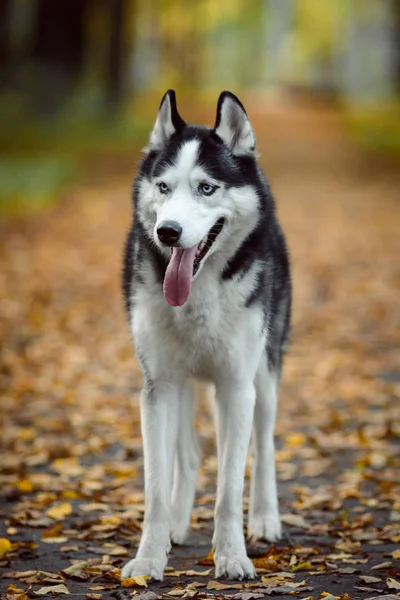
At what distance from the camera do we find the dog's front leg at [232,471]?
15.2 ft

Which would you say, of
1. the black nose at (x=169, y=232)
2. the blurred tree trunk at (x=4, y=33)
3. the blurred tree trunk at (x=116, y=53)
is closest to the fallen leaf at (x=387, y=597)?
the black nose at (x=169, y=232)

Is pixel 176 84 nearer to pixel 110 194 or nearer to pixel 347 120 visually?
pixel 347 120

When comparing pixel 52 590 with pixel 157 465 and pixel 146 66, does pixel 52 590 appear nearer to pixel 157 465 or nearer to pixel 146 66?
pixel 157 465

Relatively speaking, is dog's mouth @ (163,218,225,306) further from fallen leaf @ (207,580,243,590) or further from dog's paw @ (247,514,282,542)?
dog's paw @ (247,514,282,542)

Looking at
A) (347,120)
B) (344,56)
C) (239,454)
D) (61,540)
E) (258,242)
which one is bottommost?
(61,540)

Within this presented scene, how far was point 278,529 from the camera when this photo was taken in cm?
523

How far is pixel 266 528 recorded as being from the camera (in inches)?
205

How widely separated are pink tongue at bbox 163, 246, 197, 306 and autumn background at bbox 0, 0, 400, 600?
2.42 ft

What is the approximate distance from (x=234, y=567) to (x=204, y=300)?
1.19m

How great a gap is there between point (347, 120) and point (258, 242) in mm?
37690

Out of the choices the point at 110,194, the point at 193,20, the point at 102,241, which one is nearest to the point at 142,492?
the point at 102,241

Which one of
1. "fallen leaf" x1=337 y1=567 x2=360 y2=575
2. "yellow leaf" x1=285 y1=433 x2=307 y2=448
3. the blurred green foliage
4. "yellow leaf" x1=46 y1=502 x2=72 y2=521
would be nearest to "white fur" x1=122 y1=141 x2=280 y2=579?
"fallen leaf" x1=337 y1=567 x2=360 y2=575

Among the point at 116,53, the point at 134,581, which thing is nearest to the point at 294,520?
the point at 134,581

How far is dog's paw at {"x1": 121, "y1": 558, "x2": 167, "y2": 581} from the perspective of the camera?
14.9ft
